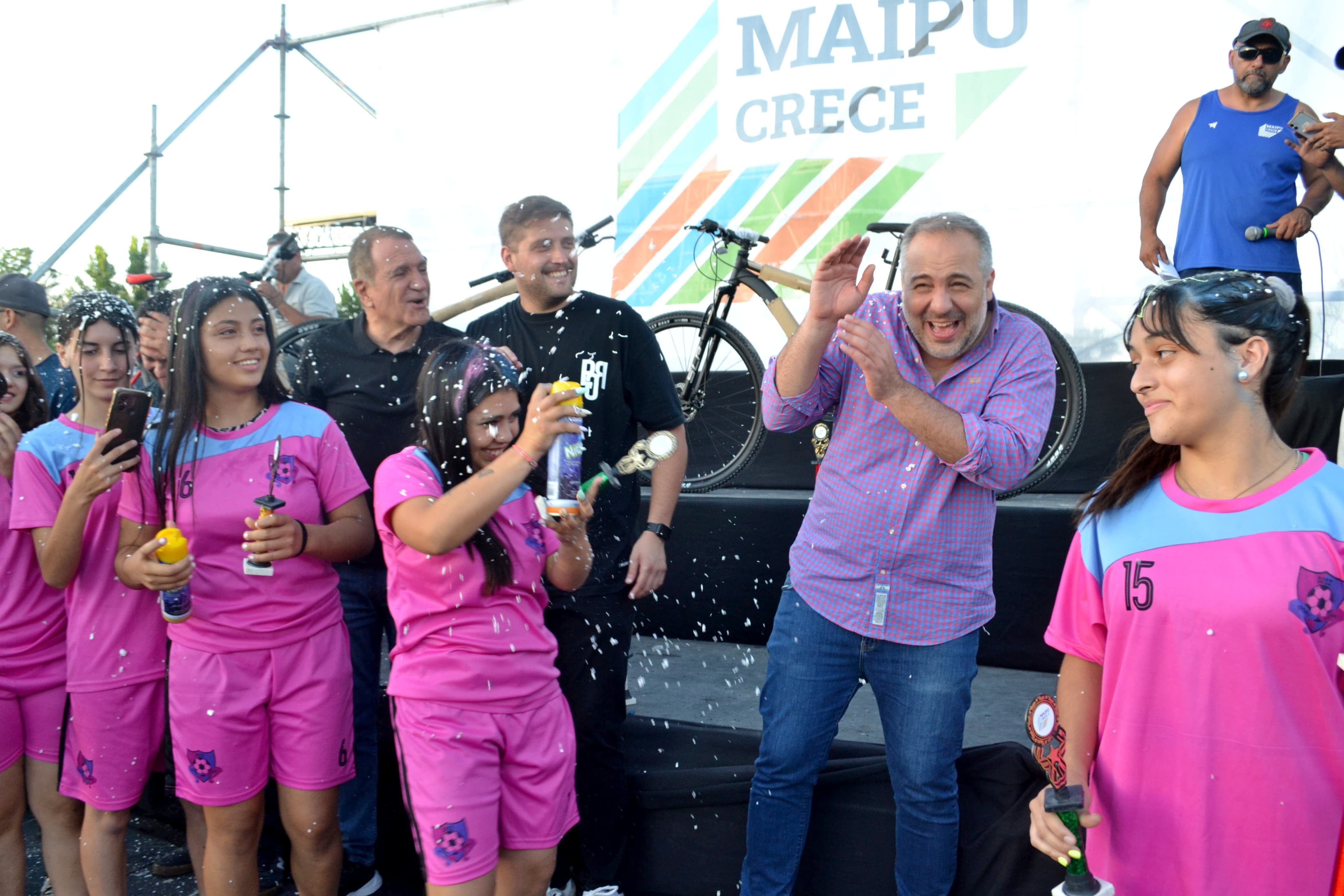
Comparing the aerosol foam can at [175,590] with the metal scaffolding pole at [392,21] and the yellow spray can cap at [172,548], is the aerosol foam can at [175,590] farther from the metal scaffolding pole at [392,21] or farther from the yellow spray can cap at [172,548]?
the metal scaffolding pole at [392,21]

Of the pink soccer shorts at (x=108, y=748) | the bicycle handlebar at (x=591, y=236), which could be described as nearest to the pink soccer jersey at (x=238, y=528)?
the pink soccer shorts at (x=108, y=748)

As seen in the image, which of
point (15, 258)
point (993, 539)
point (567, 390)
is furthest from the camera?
point (15, 258)

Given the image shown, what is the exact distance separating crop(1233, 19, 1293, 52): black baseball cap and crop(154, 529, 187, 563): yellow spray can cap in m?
3.81

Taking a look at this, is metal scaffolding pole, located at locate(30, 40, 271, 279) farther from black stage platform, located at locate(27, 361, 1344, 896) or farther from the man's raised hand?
the man's raised hand

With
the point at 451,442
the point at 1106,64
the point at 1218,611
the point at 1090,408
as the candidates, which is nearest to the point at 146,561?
the point at 451,442

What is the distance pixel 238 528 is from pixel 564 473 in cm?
92

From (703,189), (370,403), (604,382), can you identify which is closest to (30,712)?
(370,403)

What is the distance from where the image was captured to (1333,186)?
3371 millimetres

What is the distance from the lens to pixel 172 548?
2.13 m

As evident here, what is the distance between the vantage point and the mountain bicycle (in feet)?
13.3

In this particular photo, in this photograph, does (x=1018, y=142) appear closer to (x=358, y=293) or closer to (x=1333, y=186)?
(x=1333, y=186)

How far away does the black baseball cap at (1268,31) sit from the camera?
11.0ft

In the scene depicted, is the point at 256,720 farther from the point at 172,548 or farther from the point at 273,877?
the point at 273,877

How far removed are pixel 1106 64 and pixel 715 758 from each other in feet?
11.9
